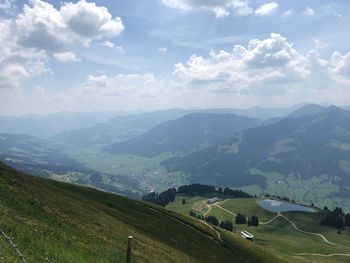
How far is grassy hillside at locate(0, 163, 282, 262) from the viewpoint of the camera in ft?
115

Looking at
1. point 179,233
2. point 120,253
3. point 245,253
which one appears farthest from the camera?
point 245,253

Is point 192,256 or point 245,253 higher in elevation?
point 192,256

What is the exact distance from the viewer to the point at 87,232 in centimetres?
5203

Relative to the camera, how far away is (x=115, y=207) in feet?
304

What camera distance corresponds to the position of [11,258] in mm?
25578

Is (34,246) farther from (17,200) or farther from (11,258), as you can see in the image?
(17,200)

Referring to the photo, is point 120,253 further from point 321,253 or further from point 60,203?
point 321,253

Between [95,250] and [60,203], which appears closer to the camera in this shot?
[95,250]

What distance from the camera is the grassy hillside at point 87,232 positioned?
35156mm

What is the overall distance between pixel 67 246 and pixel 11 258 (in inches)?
543

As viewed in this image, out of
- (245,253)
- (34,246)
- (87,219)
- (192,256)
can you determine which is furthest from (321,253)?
(34,246)

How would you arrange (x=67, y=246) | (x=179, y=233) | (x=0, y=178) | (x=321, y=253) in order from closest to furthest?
(x=67, y=246), (x=0, y=178), (x=179, y=233), (x=321, y=253)

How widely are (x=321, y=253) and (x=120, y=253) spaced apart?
6163 inches

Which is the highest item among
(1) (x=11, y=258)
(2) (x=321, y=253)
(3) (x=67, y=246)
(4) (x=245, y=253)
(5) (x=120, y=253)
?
(1) (x=11, y=258)
